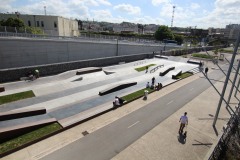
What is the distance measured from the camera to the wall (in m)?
24.1

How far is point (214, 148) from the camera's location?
927 centimetres

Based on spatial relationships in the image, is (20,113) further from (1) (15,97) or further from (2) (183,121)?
(2) (183,121)

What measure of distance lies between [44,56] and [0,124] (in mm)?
16646

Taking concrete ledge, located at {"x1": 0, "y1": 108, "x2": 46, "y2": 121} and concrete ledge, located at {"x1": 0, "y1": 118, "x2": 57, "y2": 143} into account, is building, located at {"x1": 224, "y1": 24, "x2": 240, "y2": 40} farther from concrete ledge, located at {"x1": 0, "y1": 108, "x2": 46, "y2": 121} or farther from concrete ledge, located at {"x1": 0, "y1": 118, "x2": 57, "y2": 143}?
concrete ledge, located at {"x1": 0, "y1": 108, "x2": 46, "y2": 121}

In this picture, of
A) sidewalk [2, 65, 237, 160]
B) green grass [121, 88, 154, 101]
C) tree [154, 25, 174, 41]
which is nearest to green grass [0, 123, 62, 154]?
sidewalk [2, 65, 237, 160]

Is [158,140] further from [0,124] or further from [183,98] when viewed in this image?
[0,124]

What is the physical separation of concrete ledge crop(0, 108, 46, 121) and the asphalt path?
5.08 metres

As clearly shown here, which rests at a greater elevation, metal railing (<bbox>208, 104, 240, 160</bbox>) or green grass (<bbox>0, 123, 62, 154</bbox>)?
metal railing (<bbox>208, 104, 240, 160</bbox>)

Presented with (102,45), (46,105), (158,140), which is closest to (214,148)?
(158,140)

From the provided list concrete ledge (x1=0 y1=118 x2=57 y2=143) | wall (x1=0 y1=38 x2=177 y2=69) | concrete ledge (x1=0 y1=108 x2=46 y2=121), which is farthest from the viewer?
wall (x1=0 y1=38 x2=177 y2=69)

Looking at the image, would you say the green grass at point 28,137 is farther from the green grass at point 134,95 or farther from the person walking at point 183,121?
the person walking at point 183,121

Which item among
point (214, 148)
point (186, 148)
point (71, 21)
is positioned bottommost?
point (186, 148)

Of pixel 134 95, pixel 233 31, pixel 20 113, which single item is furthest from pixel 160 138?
pixel 233 31

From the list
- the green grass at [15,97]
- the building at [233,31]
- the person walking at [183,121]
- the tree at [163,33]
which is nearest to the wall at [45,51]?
the green grass at [15,97]
